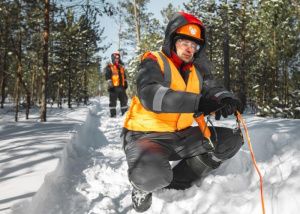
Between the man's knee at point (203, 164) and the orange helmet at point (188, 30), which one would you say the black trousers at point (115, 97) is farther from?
the orange helmet at point (188, 30)

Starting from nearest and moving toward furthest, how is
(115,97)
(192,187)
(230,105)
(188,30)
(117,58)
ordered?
(230,105), (188,30), (192,187), (117,58), (115,97)

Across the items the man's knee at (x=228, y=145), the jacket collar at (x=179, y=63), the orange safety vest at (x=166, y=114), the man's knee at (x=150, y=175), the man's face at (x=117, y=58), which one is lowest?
the man's knee at (x=150, y=175)

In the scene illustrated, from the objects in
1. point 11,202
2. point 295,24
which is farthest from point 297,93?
point 295,24

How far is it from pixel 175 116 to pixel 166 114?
0.35ft

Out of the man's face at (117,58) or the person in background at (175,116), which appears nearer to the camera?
the person in background at (175,116)

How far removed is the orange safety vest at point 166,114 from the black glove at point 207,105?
17.1 inches

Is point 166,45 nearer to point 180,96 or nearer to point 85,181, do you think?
point 180,96

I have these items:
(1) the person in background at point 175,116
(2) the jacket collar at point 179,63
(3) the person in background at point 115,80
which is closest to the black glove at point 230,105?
(1) the person in background at point 175,116

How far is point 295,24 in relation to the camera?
20.7 metres

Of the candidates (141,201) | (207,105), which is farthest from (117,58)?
(207,105)

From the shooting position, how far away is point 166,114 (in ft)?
10.8

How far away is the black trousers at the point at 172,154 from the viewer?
3.02 metres

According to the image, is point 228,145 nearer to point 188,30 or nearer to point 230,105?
point 230,105

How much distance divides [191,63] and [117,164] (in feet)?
7.04
